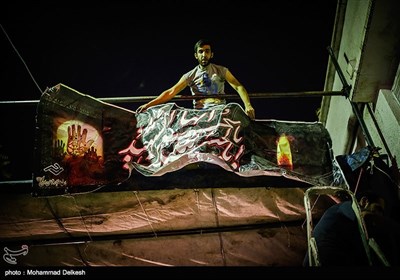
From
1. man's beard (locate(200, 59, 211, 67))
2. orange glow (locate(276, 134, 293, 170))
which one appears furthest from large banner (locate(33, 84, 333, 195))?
man's beard (locate(200, 59, 211, 67))

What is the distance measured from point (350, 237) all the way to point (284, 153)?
202 centimetres

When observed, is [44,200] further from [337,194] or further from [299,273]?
[337,194]

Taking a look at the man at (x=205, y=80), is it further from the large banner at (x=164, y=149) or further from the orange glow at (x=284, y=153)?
the orange glow at (x=284, y=153)

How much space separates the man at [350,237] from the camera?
4.28 meters

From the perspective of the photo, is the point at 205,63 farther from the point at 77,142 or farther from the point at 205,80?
the point at 77,142

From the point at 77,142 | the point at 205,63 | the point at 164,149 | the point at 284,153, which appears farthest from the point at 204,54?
the point at 77,142

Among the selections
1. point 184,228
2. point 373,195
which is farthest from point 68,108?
point 373,195

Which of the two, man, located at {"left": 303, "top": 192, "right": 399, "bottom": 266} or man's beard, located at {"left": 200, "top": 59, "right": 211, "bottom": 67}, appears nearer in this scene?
man, located at {"left": 303, "top": 192, "right": 399, "bottom": 266}

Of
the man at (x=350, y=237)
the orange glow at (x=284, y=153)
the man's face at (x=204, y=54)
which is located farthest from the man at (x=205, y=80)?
the man at (x=350, y=237)

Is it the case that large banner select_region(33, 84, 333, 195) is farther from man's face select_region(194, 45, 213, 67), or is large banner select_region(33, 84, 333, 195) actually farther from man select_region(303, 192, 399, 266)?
man's face select_region(194, 45, 213, 67)

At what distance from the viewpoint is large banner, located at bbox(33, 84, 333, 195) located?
18.4 feet

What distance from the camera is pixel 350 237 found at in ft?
14.6

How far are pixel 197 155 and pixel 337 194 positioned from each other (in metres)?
2.35

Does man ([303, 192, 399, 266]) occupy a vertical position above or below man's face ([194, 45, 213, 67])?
below
